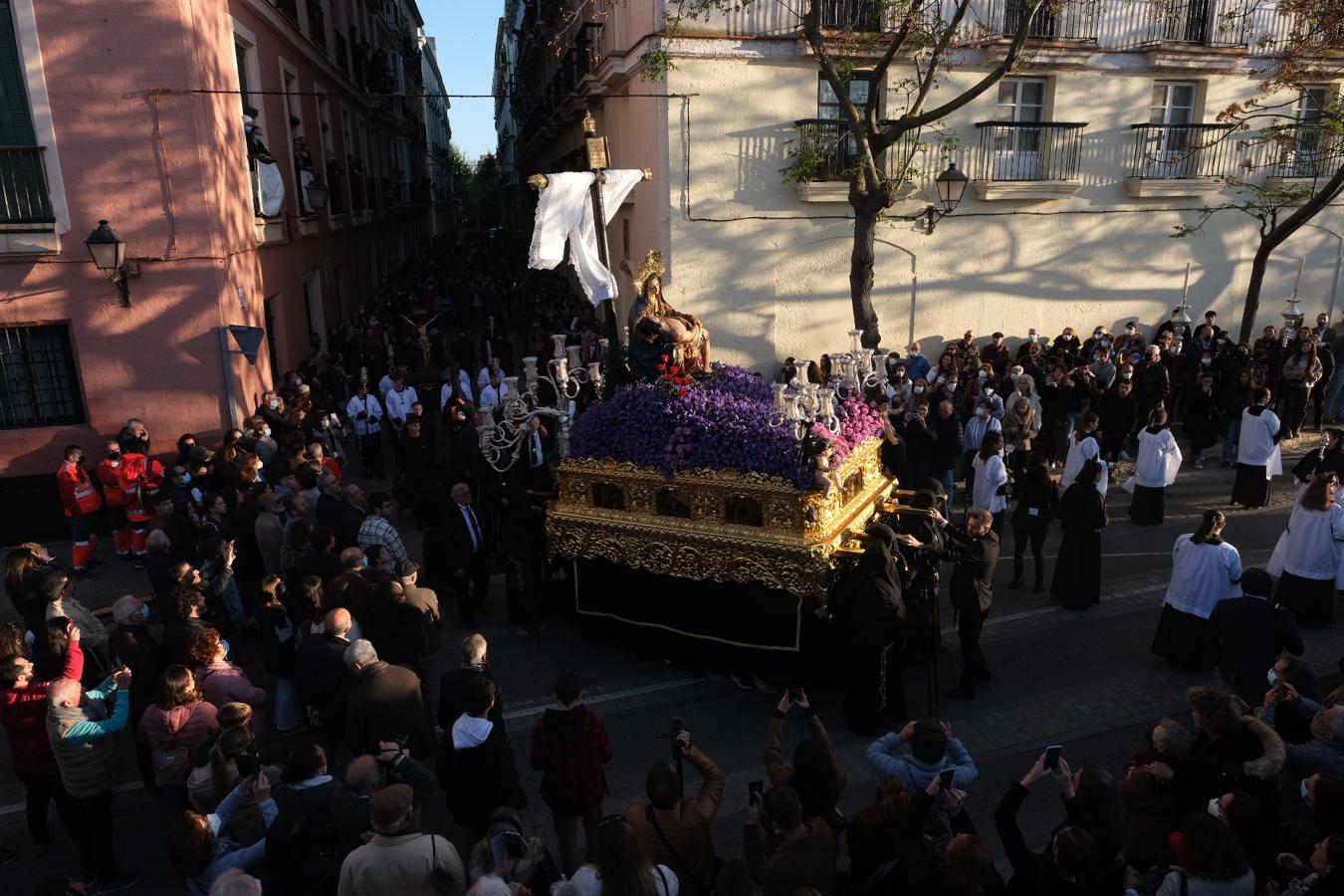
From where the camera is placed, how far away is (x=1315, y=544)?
320 inches

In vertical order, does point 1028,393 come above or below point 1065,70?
below

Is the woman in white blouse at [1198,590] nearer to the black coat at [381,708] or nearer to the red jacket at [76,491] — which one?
the black coat at [381,708]

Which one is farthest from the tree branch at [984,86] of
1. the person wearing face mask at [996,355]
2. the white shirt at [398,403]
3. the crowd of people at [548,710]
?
the white shirt at [398,403]

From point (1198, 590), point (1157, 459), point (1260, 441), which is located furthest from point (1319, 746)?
point (1260, 441)

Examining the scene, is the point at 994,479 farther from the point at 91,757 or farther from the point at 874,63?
the point at 874,63

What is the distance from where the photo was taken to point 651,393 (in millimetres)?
7871

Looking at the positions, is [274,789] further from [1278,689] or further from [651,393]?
[1278,689]

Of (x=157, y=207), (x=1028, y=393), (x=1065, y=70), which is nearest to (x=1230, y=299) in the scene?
(x=1065, y=70)

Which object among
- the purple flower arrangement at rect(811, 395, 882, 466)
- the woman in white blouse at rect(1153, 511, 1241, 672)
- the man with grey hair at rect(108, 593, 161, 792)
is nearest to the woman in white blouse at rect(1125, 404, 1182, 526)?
the woman in white blouse at rect(1153, 511, 1241, 672)

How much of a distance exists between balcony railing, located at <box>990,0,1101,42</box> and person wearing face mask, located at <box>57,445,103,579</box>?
50.4ft

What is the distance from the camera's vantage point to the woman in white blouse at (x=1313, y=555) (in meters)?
8.03

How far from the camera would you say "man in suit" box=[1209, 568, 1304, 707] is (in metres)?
6.25

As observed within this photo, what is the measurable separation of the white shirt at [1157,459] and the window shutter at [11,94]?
13.5 meters

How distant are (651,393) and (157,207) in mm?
7365
